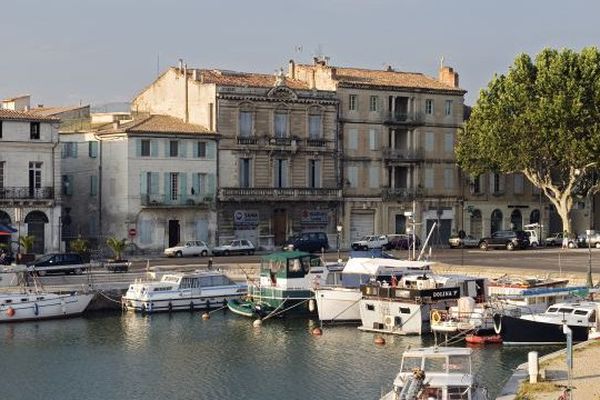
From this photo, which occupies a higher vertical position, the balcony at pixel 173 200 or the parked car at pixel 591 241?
the balcony at pixel 173 200

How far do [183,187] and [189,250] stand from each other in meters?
4.82

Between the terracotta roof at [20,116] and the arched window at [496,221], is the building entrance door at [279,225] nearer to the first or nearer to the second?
the terracotta roof at [20,116]

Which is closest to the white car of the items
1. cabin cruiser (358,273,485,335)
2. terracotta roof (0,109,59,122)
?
terracotta roof (0,109,59,122)

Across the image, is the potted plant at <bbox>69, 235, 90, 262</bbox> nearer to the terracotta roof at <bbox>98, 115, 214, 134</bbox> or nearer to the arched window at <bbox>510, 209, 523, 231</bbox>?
the terracotta roof at <bbox>98, 115, 214, 134</bbox>

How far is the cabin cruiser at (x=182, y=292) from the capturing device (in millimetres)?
60250

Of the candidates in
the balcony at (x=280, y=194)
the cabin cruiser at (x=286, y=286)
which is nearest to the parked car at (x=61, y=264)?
the cabin cruiser at (x=286, y=286)

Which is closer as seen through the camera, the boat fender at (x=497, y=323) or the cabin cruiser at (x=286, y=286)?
the boat fender at (x=497, y=323)

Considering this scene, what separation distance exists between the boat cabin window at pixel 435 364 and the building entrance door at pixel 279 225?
4960 cm

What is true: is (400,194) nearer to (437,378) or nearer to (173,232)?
(173,232)

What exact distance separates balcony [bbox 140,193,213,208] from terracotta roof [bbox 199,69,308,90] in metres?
7.95

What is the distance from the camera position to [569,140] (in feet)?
282

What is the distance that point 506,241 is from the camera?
88.1 meters

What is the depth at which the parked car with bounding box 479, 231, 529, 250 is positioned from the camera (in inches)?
3457

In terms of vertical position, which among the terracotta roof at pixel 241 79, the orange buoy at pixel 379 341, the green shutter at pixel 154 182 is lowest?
the orange buoy at pixel 379 341
